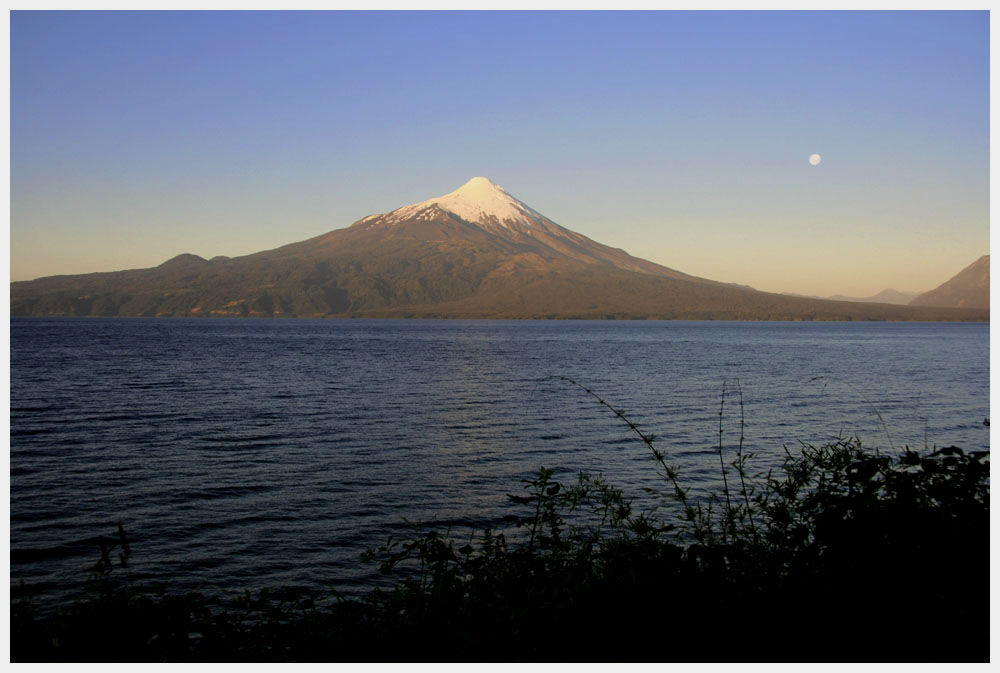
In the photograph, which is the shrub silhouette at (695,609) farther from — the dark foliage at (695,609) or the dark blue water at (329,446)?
the dark blue water at (329,446)

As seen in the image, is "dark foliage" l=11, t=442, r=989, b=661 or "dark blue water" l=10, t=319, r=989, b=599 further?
"dark blue water" l=10, t=319, r=989, b=599

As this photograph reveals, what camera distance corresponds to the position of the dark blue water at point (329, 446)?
14117 millimetres

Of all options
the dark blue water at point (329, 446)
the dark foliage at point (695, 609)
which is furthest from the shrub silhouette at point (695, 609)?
the dark blue water at point (329, 446)

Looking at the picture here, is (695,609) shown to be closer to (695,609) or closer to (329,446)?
(695,609)

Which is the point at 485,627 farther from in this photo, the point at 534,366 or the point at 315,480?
the point at 534,366

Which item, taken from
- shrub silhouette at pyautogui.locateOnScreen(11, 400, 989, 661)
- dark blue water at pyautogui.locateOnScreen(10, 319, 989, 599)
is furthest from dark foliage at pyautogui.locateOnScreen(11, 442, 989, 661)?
dark blue water at pyautogui.locateOnScreen(10, 319, 989, 599)

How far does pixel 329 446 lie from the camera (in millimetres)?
25000

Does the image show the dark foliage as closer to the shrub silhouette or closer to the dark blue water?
the shrub silhouette

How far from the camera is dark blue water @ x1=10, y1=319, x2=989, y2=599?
1412cm

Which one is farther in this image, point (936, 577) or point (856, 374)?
point (856, 374)
